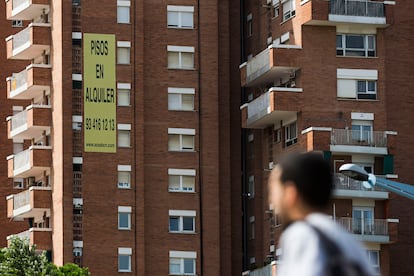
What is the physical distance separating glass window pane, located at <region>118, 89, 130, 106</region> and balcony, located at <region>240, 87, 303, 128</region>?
251 inches

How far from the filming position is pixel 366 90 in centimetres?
7362

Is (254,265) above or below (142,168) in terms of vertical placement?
below

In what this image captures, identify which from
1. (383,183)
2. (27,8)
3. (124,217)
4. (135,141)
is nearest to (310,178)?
(383,183)

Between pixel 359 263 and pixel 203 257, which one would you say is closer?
pixel 359 263

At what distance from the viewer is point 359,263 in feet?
22.6

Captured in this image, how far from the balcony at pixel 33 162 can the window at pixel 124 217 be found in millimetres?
4764

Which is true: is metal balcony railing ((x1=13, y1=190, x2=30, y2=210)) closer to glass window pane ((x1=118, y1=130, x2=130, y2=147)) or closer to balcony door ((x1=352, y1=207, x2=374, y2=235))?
glass window pane ((x1=118, y1=130, x2=130, y2=147))

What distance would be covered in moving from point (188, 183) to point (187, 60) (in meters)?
6.20

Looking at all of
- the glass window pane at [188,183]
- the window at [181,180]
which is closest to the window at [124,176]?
the window at [181,180]

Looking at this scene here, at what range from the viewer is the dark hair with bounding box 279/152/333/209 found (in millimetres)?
7039

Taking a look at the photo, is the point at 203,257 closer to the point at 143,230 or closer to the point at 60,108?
the point at 143,230

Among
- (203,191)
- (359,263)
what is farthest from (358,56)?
(359,263)

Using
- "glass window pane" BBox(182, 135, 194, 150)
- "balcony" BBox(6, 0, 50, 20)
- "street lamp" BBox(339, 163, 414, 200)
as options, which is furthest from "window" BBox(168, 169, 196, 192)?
"street lamp" BBox(339, 163, 414, 200)

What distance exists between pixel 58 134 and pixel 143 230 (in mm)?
6406
